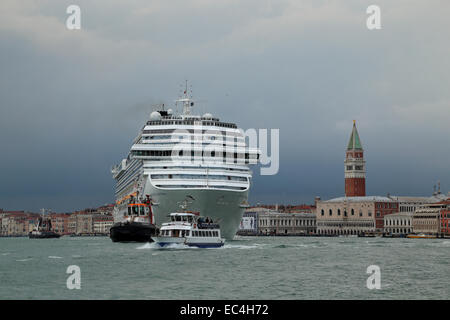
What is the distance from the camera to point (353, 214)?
177750 mm

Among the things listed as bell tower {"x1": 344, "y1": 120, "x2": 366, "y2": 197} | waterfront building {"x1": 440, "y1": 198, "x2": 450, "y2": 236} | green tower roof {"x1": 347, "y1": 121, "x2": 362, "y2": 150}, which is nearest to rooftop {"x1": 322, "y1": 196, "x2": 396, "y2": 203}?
bell tower {"x1": 344, "y1": 120, "x2": 366, "y2": 197}

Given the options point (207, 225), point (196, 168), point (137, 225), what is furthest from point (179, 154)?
point (137, 225)

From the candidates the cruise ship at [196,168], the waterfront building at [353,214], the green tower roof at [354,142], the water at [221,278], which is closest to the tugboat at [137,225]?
the cruise ship at [196,168]

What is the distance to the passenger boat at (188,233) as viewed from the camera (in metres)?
56.1

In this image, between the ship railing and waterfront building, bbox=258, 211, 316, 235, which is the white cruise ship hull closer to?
the ship railing

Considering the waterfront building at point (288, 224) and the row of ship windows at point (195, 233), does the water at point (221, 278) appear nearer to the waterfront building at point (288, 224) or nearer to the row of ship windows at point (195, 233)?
the row of ship windows at point (195, 233)

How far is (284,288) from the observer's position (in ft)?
107

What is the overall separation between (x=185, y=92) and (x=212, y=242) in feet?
83.3

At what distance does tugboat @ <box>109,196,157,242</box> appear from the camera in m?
67.0

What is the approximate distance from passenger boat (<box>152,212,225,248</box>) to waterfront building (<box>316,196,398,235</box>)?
394 feet
